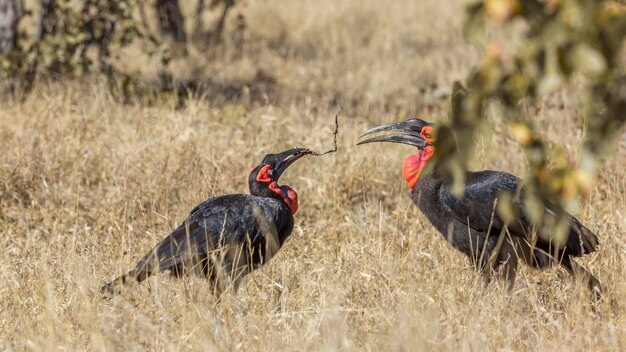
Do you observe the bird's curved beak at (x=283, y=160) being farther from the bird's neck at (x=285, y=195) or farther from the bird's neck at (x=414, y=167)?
the bird's neck at (x=414, y=167)

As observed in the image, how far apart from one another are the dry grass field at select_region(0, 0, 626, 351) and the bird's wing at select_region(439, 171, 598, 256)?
0.60 ft

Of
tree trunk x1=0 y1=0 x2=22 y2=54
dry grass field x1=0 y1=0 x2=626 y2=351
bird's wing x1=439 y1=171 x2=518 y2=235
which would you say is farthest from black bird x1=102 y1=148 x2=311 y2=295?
tree trunk x1=0 y1=0 x2=22 y2=54

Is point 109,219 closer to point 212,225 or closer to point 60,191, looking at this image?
point 60,191

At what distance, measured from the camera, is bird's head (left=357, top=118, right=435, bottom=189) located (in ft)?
16.0

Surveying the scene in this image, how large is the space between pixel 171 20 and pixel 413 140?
22.1 feet

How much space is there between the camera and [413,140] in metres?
5.04

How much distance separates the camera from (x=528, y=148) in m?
1.95

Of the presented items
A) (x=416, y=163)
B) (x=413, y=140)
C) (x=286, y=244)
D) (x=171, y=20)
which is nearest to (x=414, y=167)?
(x=416, y=163)

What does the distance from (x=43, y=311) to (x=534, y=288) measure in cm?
214

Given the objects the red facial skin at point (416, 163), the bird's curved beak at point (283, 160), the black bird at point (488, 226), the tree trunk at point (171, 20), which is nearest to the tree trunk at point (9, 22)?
the tree trunk at point (171, 20)

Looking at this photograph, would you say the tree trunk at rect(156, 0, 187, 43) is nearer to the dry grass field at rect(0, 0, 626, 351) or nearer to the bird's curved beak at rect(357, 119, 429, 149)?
the dry grass field at rect(0, 0, 626, 351)

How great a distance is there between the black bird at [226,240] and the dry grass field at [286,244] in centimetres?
10

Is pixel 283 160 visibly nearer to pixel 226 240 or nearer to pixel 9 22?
pixel 226 240

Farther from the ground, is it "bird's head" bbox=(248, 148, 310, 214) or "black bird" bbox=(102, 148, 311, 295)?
"bird's head" bbox=(248, 148, 310, 214)
